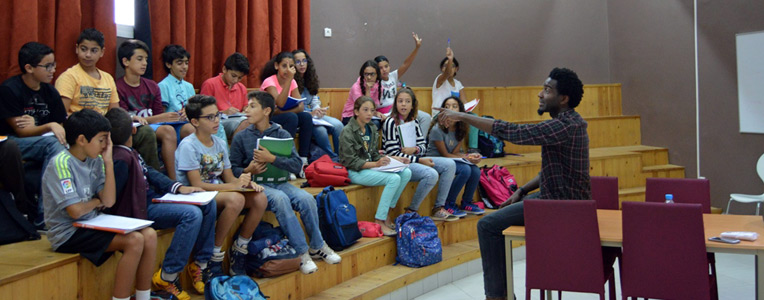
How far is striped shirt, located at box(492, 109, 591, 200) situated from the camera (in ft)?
11.4

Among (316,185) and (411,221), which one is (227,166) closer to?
(316,185)

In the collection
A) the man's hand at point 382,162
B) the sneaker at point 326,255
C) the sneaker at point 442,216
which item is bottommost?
the sneaker at point 326,255

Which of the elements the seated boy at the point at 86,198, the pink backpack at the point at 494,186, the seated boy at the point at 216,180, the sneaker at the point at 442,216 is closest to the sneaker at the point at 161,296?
the seated boy at the point at 86,198

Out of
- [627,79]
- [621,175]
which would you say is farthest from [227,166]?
[627,79]

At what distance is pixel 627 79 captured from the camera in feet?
27.2

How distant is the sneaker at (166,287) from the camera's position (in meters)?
3.40

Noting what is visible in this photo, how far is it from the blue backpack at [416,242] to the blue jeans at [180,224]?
1718mm

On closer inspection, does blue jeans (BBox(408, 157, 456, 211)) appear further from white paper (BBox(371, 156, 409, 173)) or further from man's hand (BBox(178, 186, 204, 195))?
man's hand (BBox(178, 186, 204, 195))

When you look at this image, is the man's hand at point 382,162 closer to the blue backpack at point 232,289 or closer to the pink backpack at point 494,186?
the pink backpack at point 494,186

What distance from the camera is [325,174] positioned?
487cm

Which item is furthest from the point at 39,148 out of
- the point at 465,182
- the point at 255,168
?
the point at 465,182

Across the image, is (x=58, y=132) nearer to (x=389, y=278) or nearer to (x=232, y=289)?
(x=232, y=289)

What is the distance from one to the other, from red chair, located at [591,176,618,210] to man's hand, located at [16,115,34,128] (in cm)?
337

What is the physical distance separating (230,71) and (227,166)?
1377mm
